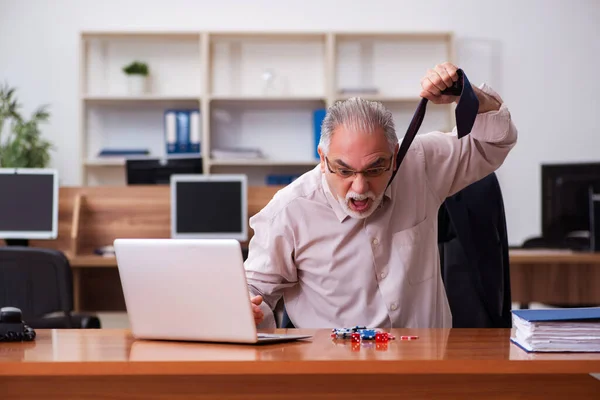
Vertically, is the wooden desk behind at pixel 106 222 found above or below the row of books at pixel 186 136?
below

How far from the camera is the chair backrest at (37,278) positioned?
10.3ft

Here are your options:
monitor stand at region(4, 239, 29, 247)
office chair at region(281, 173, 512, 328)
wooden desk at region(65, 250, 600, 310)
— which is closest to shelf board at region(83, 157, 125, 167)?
monitor stand at region(4, 239, 29, 247)

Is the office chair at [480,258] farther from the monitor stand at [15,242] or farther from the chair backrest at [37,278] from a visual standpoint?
the monitor stand at [15,242]

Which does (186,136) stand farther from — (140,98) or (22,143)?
(22,143)

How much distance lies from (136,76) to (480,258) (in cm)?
390

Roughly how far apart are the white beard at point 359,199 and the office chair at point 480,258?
351mm

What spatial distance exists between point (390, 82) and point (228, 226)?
217cm

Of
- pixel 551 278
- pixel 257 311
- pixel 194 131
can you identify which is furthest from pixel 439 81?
pixel 194 131

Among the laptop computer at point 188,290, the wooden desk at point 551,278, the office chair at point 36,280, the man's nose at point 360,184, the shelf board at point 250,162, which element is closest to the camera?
the laptop computer at point 188,290

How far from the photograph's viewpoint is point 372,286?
6.40 ft

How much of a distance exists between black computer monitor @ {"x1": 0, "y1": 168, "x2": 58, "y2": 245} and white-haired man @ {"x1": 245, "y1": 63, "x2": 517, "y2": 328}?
229cm

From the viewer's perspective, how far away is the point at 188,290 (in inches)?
59.9

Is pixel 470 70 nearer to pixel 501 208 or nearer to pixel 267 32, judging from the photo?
pixel 267 32

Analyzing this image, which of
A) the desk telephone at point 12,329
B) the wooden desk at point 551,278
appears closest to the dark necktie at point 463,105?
the desk telephone at point 12,329
